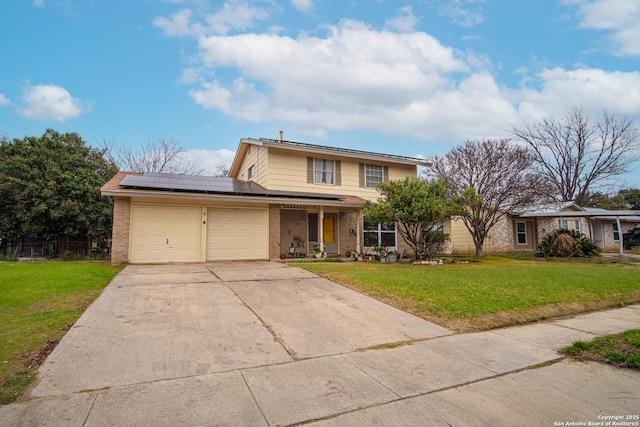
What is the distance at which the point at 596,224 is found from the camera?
2656 centimetres

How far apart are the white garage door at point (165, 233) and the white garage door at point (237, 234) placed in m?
0.55

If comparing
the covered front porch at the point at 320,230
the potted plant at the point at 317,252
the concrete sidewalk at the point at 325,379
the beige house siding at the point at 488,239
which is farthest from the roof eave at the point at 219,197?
the beige house siding at the point at 488,239

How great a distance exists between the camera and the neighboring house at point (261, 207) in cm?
1243

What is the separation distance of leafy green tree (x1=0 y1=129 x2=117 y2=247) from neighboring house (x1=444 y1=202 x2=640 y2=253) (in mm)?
20655

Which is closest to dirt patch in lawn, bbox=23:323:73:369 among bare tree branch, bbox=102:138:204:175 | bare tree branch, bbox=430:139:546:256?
bare tree branch, bbox=430:139:546:256

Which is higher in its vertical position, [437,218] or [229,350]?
[437,218]

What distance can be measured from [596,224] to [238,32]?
97.1ft

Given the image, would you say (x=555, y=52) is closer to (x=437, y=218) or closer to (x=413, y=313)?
(x=437, y=218)

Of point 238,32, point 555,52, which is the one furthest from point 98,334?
point 555,52

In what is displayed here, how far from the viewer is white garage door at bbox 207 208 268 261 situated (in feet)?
45.0

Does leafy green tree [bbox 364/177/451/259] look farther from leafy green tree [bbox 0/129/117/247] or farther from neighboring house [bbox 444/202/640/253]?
leafy green tree [bbox 0/129/117/247]

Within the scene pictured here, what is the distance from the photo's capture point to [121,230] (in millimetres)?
12023

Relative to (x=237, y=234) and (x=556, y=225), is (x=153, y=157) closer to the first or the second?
(x=237, y=234)

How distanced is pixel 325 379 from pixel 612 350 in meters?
3.88
